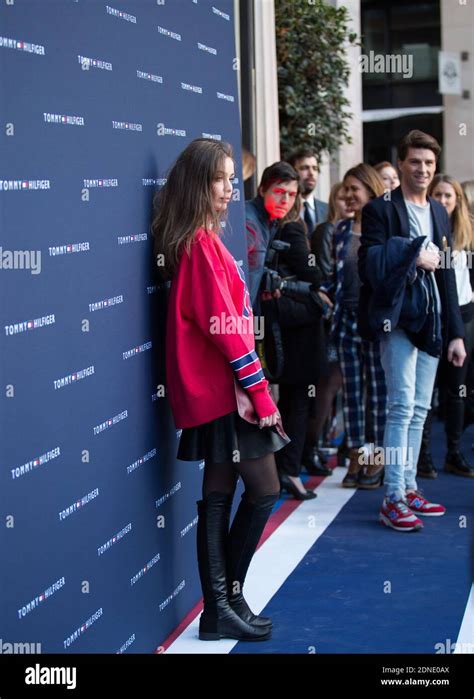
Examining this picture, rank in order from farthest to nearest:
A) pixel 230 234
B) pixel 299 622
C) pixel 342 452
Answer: pixel 342 452 → pixel 230 234 → pixel 299 622

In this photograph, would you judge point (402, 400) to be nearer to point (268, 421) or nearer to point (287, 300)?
point (287, 300)

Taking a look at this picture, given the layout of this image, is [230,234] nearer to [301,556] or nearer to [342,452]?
[301,556]

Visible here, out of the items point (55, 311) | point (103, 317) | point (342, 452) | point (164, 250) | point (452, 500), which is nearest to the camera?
point (55, 311)

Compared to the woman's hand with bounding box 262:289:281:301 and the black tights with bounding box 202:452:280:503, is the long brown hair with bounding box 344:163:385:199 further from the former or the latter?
the black tights with bounding box 202:452:280:503

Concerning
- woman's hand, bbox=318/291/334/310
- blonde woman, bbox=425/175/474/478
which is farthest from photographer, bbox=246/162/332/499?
blonde woman, bbox=425/175/474/478

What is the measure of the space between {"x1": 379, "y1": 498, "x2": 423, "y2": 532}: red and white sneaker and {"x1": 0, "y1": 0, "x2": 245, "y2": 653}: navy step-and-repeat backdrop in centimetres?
168

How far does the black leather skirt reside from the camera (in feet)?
14.2

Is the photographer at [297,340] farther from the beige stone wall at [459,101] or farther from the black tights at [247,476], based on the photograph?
the beige stone wall at [459,101]

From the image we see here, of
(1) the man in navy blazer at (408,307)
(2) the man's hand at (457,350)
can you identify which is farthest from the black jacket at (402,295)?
(2) the man's hand at (457,350)

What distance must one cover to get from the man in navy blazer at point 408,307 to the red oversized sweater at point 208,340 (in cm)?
197

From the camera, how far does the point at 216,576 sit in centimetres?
451
